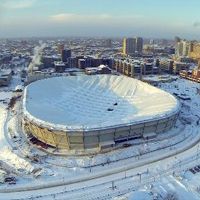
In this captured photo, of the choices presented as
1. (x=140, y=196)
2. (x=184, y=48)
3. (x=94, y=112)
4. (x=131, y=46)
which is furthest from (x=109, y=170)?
(x=131, y=46)

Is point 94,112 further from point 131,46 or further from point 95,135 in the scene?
point 131,46

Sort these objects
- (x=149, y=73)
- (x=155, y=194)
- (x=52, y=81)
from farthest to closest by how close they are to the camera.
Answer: (x=149, y=73) → (x=52, y=81) → (x=155, y=194)

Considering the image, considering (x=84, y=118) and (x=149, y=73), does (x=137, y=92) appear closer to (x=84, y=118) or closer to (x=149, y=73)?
(x=84, y=118)

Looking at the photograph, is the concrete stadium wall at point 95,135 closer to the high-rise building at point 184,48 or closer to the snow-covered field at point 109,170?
the snow-covered field at point 109,170

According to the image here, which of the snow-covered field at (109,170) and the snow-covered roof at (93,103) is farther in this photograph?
the snow-covered roof at (93,103)

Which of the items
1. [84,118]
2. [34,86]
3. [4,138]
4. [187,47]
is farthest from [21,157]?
[187,47]

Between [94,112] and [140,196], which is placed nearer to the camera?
[140,196]

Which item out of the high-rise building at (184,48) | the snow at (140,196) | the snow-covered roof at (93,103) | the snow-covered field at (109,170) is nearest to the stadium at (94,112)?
the snow-covered roof at (93,103)
